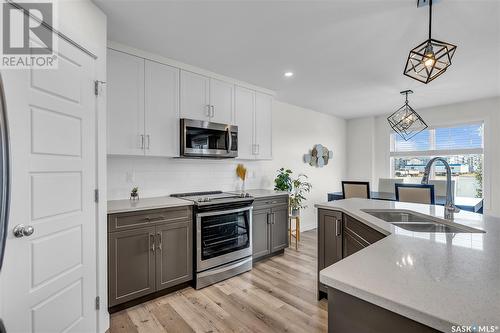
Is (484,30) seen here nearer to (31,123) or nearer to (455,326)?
(455,326)

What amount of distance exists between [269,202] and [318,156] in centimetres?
234

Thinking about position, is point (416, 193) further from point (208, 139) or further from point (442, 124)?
point (208, 139)

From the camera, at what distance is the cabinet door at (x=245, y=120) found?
3.52m

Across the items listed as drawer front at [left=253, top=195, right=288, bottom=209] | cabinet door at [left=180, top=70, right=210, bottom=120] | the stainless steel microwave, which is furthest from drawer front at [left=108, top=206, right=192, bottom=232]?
cabinet door at [left=180, top=70, right=210, bottom=120]

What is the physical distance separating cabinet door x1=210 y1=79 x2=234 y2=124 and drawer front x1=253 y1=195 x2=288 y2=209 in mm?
1171

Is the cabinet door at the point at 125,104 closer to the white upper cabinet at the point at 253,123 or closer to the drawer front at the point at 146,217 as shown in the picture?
the drawer front at the point at 146,217

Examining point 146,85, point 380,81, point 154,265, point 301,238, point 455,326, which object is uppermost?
point 380,81

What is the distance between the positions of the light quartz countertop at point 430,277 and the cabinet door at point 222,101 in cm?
250

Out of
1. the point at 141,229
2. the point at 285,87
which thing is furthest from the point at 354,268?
the point at 285,87

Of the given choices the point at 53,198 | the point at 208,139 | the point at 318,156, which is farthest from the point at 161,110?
the point at 318,156

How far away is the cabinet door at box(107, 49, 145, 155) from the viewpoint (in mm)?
2400

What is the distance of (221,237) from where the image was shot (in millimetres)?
2879

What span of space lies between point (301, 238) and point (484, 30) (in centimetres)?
362

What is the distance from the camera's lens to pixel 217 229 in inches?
112
